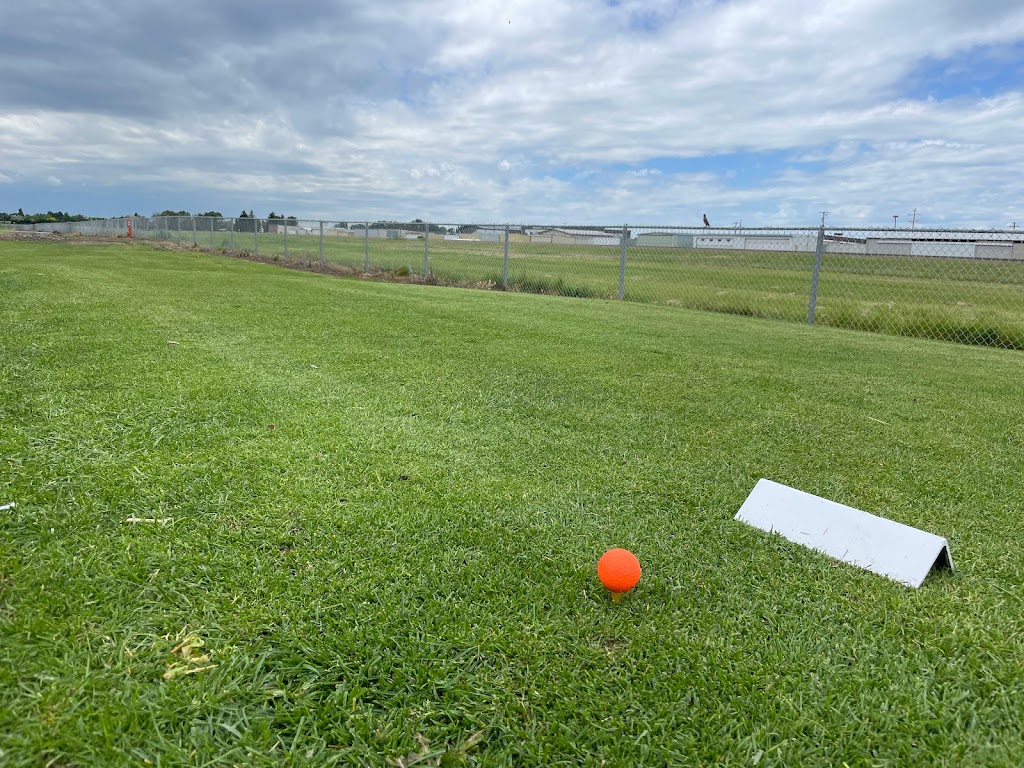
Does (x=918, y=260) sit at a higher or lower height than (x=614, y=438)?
higher

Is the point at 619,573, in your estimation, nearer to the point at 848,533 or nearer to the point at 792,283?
the point at 848,533

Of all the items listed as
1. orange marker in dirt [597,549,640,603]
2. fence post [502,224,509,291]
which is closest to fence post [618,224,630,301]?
fence post [502,224,509,291]

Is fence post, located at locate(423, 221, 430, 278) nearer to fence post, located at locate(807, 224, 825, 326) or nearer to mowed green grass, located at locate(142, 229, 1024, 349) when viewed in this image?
mowed green grass, located at locate(142, 229, 1024, 349)

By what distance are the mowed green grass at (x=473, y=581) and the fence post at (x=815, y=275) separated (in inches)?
208

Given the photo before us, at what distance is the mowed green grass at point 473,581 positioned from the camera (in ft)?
4.08

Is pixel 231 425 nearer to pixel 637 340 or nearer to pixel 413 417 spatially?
pixel 413 417

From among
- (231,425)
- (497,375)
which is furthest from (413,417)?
(497,375)

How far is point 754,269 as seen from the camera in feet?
32.7

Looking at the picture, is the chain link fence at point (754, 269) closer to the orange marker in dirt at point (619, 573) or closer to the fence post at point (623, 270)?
the fence post at point (623, 270)

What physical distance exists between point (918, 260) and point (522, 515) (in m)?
8.49

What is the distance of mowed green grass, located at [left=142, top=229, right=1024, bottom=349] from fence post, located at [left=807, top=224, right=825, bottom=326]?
10 cm

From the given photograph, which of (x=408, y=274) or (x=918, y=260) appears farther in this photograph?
(x=408, y=274)

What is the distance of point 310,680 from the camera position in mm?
1347

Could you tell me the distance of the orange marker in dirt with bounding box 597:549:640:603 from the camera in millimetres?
1617
